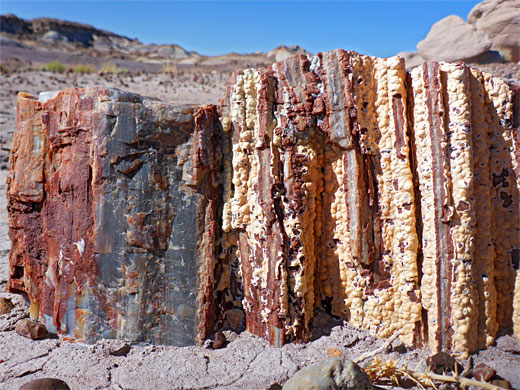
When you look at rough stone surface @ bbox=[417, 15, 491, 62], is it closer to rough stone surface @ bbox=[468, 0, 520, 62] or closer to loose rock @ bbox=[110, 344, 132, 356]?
rough stone surface @ bbox=[468, 0, 520, 62]

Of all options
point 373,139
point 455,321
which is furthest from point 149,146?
point 455,321

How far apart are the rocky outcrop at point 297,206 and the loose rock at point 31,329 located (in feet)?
0.49

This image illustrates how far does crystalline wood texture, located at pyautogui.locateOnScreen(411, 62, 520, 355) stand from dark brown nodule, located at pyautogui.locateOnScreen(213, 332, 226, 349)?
3.60ft

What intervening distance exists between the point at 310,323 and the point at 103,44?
33268mm

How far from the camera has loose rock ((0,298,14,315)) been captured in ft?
8.82

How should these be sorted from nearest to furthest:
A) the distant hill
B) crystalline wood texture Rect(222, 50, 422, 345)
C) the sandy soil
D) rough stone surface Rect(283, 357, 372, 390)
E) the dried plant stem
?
rough stone surface Rect(283, 357, 372, 390)
the dried plant stem
the sandy soil
crystalline wood texture Rect(222, 50, 422, 345)
the distant hill

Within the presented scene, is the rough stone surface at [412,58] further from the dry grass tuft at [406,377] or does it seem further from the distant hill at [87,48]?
the distant hill at [87,48]

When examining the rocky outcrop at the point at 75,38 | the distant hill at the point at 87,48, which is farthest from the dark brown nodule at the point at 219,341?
the rocky outcrop at the point at 75,38

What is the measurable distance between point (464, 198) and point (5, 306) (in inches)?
113

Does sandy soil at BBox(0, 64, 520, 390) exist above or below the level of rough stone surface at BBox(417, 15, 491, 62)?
below

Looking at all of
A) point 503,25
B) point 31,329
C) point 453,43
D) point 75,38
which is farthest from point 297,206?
point 75,38

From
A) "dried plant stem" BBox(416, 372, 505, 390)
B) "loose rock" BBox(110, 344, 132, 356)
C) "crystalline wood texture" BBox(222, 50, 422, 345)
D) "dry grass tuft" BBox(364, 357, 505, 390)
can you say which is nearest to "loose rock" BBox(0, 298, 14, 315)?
"loose rock" BBox(110, 344, 132, 356)

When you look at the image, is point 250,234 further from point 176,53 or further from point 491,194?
point 176,53

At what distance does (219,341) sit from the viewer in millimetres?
2250
